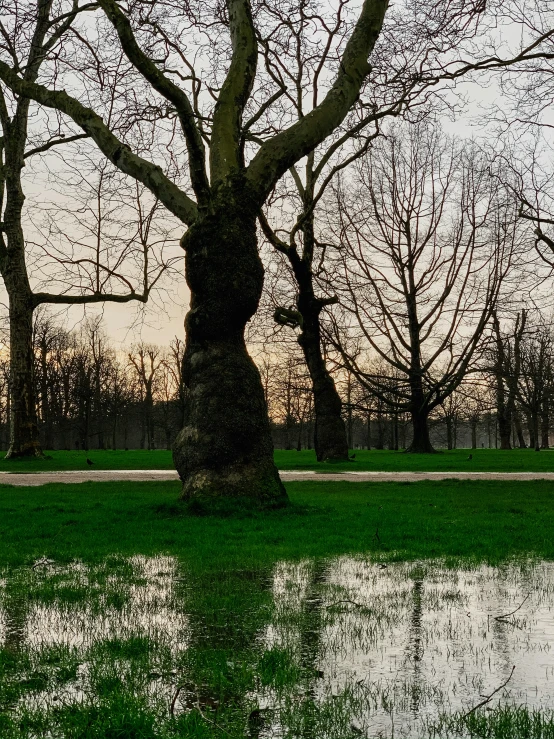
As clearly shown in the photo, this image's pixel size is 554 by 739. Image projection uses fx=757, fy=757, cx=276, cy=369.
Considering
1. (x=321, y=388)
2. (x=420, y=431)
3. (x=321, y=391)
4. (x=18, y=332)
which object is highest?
(x=18, y=332)

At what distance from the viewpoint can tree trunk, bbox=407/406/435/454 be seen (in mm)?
38844

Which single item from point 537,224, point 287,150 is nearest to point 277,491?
point 287,150

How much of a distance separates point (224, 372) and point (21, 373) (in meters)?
17.9

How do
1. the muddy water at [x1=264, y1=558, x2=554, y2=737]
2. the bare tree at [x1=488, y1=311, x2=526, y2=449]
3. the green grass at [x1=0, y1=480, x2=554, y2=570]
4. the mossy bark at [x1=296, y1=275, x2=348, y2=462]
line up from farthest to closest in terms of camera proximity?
1. the bare tree at [x1=488, y1=311, x2=526, y2=449]
2. the mossy bark at [x1=296, y1=275, x2=348, y2=462]
3. the green grass at [x1=0, y1=480, x2=554, y2=570]
4. the muddy water at [x1=264, y1=558, x2=554, y2=737]

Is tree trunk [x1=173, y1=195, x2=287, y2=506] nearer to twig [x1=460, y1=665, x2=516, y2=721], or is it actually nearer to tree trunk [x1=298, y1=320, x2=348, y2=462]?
twig [x1=460, y1=665, x2=516, y2=721]

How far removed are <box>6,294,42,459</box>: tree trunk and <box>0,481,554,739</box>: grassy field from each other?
16.2 meters

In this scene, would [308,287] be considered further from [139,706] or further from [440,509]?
[139,706]

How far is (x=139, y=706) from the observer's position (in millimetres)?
3090

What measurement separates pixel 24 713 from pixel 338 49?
17380mm

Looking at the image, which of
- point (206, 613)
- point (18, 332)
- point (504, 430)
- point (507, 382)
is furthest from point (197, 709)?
point (504, 430)

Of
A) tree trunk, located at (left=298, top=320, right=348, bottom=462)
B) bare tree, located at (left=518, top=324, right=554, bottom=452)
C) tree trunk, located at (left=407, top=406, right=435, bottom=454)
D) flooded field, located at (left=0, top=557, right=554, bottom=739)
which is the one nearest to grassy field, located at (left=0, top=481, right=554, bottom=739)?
flooded field, located at (left=0, top=557, right=554, bottom=739)

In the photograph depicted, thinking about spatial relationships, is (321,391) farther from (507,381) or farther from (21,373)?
(507,381)

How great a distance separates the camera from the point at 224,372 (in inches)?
426

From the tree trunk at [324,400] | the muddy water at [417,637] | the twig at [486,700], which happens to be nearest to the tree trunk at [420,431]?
the tree trunk at [324,400]
